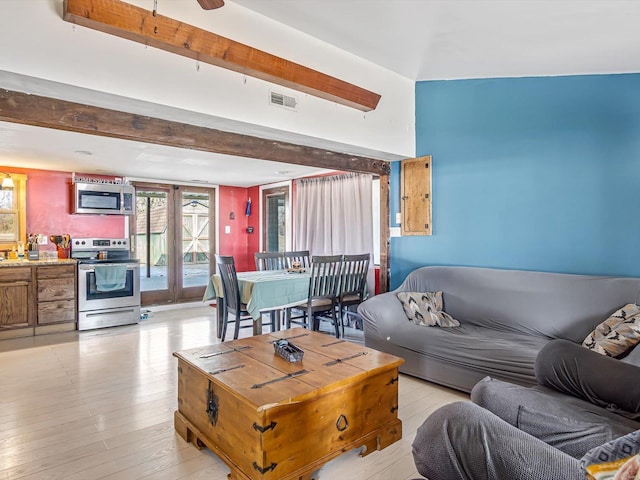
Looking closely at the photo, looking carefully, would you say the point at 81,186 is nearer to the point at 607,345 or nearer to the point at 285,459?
the point at 285,459

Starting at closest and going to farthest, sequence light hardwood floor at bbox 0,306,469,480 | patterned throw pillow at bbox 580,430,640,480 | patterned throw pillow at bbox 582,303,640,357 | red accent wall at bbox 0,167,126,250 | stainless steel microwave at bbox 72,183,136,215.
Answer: patterned throw pillow at bbox 580,430,640,480
light hardwood floor at bbox 0,306,469,480
patterned throw pillow at bbox 582,303,640,357
red accent wall at bbox 0,167,126,250
stainless steel microwave at bbox 72,183,136,215

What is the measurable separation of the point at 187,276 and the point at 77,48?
4.84 metres

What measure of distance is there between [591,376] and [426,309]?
1612mm

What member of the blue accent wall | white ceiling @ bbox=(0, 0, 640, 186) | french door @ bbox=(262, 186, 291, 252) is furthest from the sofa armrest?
french door @ bbox=(262, 186, 291, 252)

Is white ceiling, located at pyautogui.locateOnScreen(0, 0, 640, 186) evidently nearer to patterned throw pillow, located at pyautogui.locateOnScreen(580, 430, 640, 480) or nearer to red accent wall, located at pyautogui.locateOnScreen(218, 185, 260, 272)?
patterned throw pillow, located at pyautogui.locateOnScreen(580, 430, 640, 480)

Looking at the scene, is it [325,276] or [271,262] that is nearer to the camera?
[325,276]

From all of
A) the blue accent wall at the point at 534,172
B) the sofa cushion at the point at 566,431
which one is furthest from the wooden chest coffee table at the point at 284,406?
the blue accent wall at the point at 534,172

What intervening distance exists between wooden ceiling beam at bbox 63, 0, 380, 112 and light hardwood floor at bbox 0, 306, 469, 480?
2.36m

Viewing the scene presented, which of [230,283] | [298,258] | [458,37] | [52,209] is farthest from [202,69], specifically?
[52,209]

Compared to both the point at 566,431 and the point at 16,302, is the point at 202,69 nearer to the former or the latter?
the point at 566,431

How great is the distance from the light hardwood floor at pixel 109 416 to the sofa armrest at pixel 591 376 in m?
0.87

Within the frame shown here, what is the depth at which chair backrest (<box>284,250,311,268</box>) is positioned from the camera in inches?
208

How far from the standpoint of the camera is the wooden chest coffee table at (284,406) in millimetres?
1680

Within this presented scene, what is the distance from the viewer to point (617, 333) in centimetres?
228
